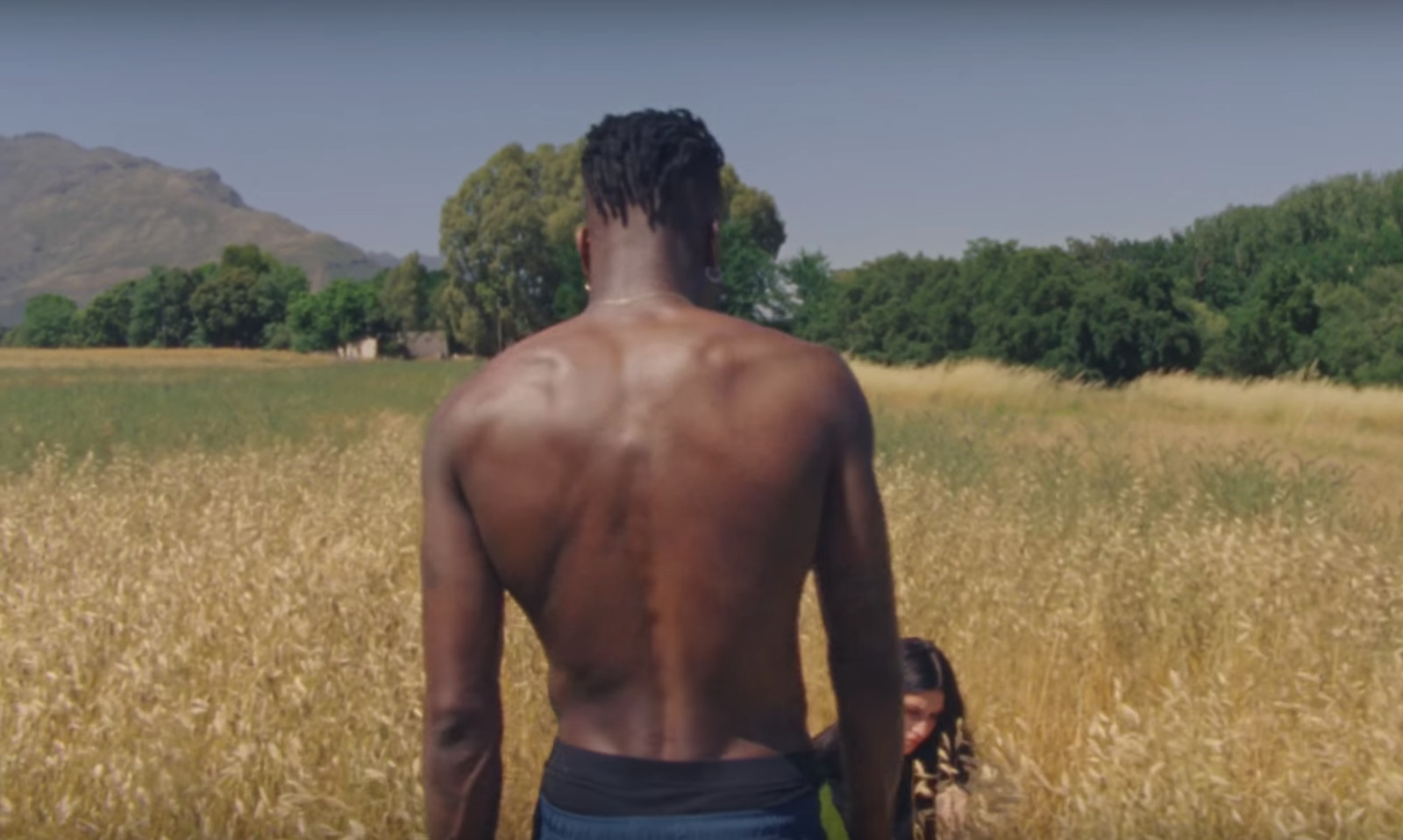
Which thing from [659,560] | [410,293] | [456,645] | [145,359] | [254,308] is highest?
[659,560]

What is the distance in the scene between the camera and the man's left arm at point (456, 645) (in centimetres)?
207

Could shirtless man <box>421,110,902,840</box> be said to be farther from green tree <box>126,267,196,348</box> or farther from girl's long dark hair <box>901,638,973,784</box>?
green tree <box>126,267,196,348</box>

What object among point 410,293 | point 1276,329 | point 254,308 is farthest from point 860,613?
point 254,308

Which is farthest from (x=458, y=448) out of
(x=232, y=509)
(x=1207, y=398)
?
(x=1207, y=398)

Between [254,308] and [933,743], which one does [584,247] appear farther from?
[254,308]

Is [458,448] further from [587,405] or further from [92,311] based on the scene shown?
[92,311]

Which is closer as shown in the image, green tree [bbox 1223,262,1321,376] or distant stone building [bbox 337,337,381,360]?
green tree [bbox 1223,262,1321,376]

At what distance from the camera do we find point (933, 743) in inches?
161

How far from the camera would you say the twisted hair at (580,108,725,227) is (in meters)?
2.12

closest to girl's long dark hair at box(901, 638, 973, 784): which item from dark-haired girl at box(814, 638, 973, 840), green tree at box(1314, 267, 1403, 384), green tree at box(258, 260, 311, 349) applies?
dark-haired girl at box(814, 638, 973, 840)

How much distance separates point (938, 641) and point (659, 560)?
3784 mm

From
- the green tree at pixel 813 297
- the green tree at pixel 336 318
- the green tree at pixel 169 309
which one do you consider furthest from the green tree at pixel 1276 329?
the green tree at pixel 169 309

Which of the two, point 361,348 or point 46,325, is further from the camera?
point 46,325

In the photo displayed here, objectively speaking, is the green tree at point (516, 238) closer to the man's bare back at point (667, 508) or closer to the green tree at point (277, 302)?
the green tree at point (277, 302)
